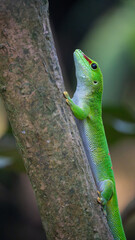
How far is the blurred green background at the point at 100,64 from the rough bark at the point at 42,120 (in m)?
1.91

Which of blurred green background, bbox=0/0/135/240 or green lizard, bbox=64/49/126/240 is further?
blurred green background, bbox=0/0/135/240

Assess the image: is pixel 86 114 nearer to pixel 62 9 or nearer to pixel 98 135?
pixel 98 135

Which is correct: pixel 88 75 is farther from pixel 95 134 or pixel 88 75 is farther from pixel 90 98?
pixel 95 134

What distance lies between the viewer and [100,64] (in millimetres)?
4848

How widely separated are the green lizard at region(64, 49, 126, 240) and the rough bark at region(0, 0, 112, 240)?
516 millimetres

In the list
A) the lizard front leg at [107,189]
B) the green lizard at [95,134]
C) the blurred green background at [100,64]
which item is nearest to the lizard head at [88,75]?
the green lizard at [95,134]

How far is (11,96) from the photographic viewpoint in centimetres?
138

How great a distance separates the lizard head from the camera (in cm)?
214

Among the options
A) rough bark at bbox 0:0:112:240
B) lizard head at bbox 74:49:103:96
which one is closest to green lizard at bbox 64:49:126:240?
lizard head at bbox 74:49:103:96

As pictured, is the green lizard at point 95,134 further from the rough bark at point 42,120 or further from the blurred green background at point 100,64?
the blurred green background at point 100,64

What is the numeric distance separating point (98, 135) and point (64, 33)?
373cm

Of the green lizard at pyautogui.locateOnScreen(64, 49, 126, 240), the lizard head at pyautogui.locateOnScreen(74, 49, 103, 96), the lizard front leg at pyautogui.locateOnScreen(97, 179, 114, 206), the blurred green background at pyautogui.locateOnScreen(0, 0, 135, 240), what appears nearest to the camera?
the lizard front leg at pyautogui.locateOnScreen(97, 179, 114, 206)

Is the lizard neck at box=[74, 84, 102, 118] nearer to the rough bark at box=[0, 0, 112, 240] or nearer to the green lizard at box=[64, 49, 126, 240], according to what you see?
the green lizard at box=[64, 49, 126, 240]

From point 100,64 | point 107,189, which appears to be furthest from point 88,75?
point 100,64
